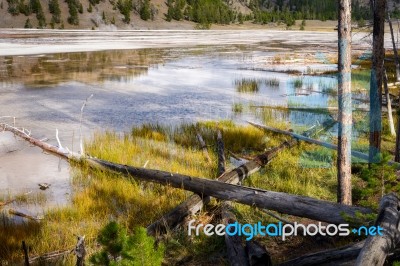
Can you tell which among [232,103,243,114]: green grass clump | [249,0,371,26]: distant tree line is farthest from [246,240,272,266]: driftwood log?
[249,0,371,26]: distant tree line

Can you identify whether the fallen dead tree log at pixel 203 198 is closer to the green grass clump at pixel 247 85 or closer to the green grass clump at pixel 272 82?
the green grass clump at pixel 247 85

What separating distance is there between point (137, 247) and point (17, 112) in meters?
13.0

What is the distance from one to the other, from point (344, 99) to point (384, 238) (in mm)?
2878

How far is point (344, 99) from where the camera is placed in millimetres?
6047

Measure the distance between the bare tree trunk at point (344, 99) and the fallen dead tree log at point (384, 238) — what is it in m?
1.84

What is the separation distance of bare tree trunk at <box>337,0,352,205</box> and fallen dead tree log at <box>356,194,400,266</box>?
1.84 m

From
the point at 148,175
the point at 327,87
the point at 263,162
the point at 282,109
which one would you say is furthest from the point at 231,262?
the point at 327,87

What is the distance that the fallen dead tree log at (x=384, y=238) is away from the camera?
10.9 feet

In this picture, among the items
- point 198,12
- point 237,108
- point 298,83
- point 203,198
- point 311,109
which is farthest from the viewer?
point 198,12

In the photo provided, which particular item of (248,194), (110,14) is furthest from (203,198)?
(110,14)

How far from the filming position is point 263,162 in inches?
348

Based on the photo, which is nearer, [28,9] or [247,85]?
[247,85]

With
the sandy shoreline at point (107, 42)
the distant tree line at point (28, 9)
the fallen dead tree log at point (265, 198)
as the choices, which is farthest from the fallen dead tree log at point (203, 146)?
the distant tree line at point (28, 9)

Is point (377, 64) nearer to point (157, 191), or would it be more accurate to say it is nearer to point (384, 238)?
point (157, 191)
